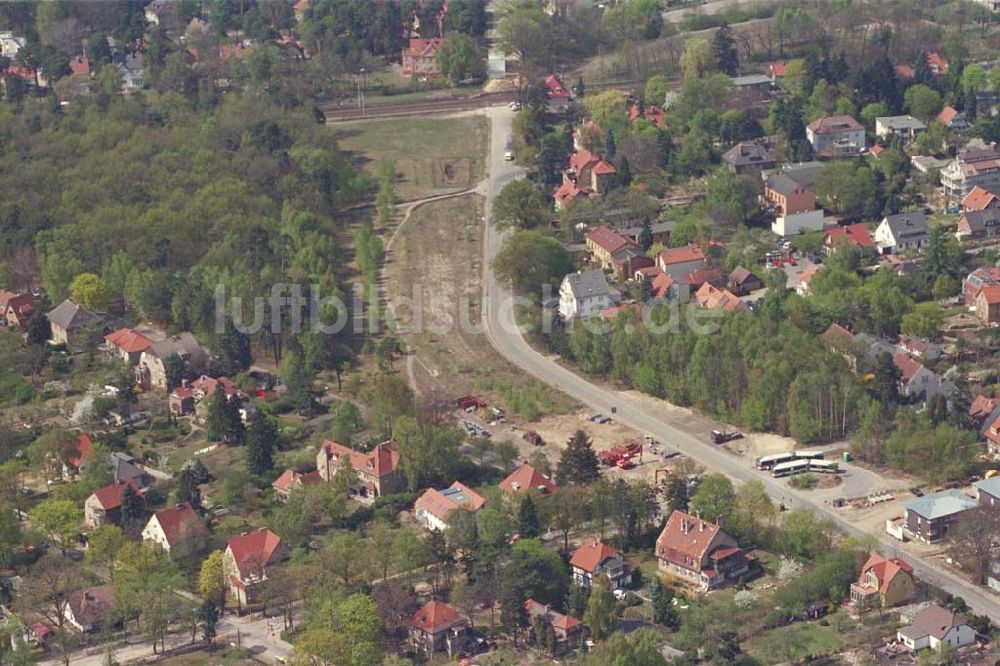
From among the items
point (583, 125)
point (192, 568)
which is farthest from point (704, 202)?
point (192, 568)

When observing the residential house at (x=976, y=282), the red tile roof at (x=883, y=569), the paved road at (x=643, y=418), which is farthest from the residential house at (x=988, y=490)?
the residential house at (x=976, y=282)

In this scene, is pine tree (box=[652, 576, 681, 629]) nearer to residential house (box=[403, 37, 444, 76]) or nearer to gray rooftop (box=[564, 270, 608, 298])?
gray rooftop (box=[564, 270, 608, 298])

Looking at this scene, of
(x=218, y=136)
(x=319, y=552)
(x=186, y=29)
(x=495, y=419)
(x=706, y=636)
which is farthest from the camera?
(x=186, y=29)

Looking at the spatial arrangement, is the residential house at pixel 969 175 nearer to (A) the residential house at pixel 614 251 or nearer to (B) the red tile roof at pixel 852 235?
(B) the red tile roof at pixel 852 235

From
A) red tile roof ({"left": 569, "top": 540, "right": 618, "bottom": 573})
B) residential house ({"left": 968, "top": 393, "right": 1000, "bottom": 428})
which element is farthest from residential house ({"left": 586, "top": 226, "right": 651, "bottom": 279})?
red tile roof ({"left": 569, "top": 540, "right": 618, "bottom": 573})

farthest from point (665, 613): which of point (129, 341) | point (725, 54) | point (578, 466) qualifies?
point (725, 54)

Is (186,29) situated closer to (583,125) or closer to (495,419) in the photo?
(583,125)
